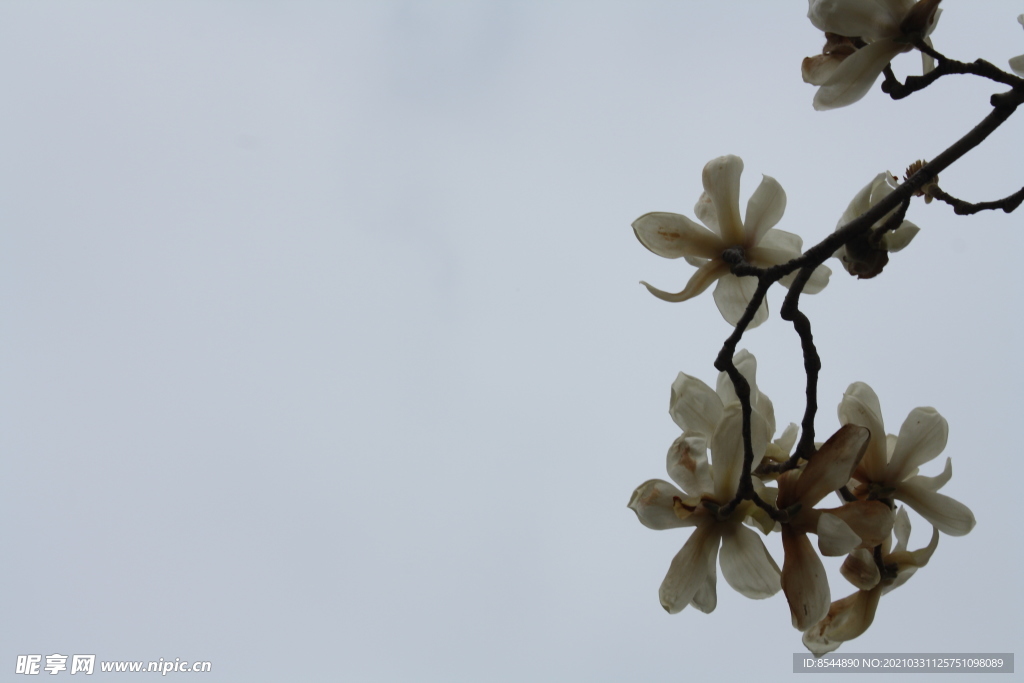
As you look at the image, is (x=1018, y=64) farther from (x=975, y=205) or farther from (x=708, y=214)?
(x=708, y=214)

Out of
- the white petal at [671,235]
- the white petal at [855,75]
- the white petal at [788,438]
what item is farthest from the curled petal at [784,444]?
the white petal at [855,75]

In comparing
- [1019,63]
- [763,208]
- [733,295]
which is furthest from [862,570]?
[1019,63]

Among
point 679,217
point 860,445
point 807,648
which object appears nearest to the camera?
point 860,445

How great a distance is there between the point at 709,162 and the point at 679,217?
10 cm

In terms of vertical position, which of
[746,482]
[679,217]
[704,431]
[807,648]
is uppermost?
[679,217]

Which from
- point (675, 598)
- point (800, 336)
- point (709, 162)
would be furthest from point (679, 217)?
point (675, 598)

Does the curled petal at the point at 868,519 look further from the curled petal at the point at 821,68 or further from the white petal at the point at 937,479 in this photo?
the curled petal at the point at 821,68

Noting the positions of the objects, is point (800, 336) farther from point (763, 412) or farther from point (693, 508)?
point (693, 508)

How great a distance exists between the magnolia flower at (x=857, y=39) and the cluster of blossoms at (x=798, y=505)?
14.7 inches

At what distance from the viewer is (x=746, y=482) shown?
0.92 metres

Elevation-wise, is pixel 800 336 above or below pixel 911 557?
above

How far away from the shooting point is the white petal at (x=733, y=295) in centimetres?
117

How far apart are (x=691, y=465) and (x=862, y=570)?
26 cm

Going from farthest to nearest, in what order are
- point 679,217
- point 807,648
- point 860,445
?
point 679,217, point 807,648, point 860,445
